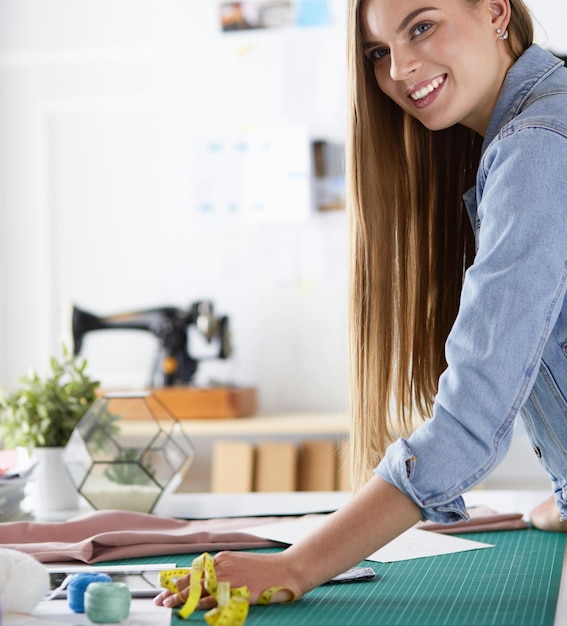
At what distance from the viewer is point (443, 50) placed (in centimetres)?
125

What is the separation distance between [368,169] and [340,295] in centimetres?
190

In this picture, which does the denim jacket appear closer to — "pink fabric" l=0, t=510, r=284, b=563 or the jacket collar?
the jacket collar

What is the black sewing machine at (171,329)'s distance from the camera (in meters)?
3.05

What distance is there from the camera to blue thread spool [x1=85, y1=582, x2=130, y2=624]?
0.96 meters

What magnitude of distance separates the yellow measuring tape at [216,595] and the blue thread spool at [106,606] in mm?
58

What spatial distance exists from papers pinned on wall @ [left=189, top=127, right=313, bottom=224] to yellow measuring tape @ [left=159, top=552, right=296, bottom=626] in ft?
7.86

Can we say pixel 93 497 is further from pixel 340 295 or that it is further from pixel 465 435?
pixel 340 295

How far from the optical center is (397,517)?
1.04m

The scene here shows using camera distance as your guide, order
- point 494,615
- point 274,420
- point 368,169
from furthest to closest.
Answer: point 274,420, point 368,169, point 494,615

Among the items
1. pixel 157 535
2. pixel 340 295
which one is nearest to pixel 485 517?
pixel 157 535

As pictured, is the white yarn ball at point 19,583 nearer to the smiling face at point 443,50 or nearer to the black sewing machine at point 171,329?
the smiling face at point 443,50

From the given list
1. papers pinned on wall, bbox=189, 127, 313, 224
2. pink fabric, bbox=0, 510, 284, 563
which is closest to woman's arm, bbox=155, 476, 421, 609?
pink fabric, bbox=0, 510, 284, 563

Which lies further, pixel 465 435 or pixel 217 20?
pixel 217 20

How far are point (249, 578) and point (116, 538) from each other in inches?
14.0
